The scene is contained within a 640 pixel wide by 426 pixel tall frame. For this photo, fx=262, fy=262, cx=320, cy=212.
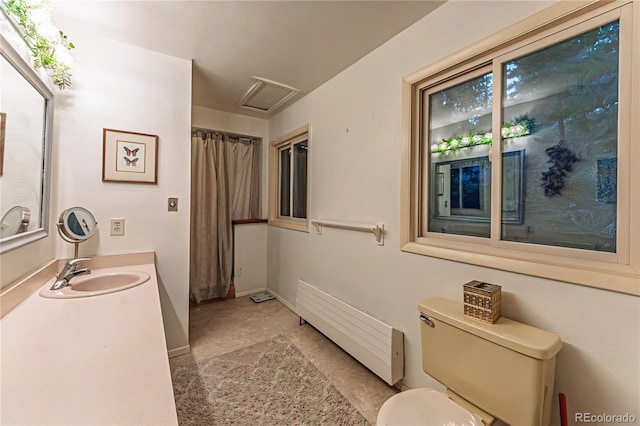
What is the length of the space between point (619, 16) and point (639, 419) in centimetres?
146

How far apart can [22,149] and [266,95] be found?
1949 mm

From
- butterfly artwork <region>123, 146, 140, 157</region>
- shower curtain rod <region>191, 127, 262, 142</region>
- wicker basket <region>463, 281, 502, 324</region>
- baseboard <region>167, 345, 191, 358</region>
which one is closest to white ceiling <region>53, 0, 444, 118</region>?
butterfly artwork <region>123, 146, 140, 157</region>

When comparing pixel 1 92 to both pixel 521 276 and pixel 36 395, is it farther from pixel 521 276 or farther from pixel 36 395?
pixel 521 276

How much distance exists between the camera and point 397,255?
5.68ft

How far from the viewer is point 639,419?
914 mm

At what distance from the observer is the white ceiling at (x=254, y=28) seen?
1.53 metres

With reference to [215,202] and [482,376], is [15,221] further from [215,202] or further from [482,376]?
[482,376]

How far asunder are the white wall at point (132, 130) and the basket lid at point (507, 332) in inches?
74.9

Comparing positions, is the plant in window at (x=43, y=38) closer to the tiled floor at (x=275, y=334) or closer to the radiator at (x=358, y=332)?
the tiled floor at (x=275, y=334)

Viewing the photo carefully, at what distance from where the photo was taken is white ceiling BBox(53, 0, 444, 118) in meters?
1.53

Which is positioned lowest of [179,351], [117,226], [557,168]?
[179,351]

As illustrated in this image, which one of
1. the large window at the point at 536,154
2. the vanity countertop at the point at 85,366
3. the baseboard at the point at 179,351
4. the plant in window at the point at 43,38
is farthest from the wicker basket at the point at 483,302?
the plant in window at the point at 43,38

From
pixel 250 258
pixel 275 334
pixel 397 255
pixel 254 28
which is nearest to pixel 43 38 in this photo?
pixel 254 28

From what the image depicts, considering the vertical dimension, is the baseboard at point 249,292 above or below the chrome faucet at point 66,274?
below
